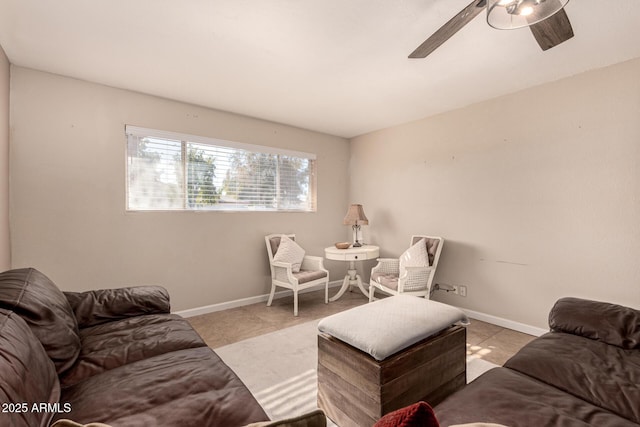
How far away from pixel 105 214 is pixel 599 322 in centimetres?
395

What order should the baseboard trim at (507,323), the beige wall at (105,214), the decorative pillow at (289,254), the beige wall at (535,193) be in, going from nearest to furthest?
the beige wall at (535,193)
the beige wall at (105,214)
the baseboard trim at (507,323)
the decorative pillow at (289,254)

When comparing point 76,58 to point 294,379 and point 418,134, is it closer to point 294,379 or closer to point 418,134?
point 294,379

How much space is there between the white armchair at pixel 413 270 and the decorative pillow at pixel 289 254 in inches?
39.3

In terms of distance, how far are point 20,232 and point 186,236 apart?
1345mm

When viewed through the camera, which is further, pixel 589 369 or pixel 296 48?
pixel 296 48

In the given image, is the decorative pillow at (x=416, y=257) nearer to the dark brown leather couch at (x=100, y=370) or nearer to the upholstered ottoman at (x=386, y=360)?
the upholstered ottoman at (x=386, y=360)

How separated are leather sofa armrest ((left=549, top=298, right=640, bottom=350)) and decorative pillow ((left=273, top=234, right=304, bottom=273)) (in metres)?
2.66

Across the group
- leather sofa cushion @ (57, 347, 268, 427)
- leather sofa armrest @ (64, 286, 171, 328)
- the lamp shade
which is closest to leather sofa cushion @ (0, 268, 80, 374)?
leather sofa cushion @ (57, 347, 268, 427)

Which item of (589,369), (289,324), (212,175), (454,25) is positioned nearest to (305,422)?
(589,369)

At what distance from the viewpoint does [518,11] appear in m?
1.40

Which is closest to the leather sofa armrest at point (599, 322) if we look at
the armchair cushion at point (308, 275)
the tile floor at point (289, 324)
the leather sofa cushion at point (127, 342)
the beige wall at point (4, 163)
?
the tile floor at point (289, 324)

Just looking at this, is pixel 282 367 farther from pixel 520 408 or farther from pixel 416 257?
pixel 416 257

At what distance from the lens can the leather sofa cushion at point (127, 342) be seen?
55.3 inches

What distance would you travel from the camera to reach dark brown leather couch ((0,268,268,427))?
3.24 ft
